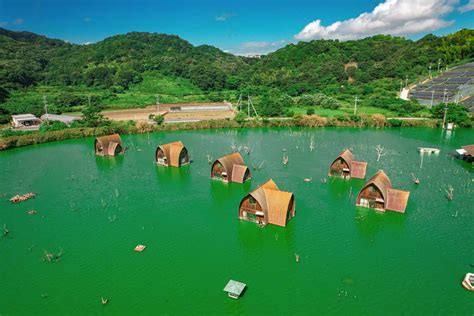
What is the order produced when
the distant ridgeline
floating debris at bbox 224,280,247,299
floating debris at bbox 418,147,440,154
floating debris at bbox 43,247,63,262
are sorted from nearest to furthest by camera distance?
floating debris at bbox 224,280,247,299 → floating debris at bbox 43,247,63,262 → floating debris at bbox 418,147,440,154 → the distant ridgeline

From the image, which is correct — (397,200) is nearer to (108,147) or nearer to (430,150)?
(430,150)


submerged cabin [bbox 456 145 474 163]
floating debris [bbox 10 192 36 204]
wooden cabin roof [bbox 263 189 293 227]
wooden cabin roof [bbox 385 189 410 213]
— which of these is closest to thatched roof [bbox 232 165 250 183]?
wooden cabin roof [bbox 263 189 293 227]

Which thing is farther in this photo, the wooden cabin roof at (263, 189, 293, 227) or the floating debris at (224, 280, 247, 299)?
the wooden cabin roof at (263, 189, 293, 227)

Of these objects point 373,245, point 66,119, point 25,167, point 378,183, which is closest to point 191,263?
point 373,245

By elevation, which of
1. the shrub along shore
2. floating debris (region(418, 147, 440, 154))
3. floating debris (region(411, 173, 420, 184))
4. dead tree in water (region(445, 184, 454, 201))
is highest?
the shrub along shore

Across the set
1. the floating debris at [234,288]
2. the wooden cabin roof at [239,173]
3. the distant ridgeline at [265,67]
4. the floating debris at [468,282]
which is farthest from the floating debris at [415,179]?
the distant ridgeline at [265,67]

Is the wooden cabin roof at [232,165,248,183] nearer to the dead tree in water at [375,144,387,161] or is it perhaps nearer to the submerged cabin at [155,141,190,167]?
the submerged cabin at [155,141,190,167]

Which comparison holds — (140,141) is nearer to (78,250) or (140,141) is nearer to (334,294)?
(78,250)
